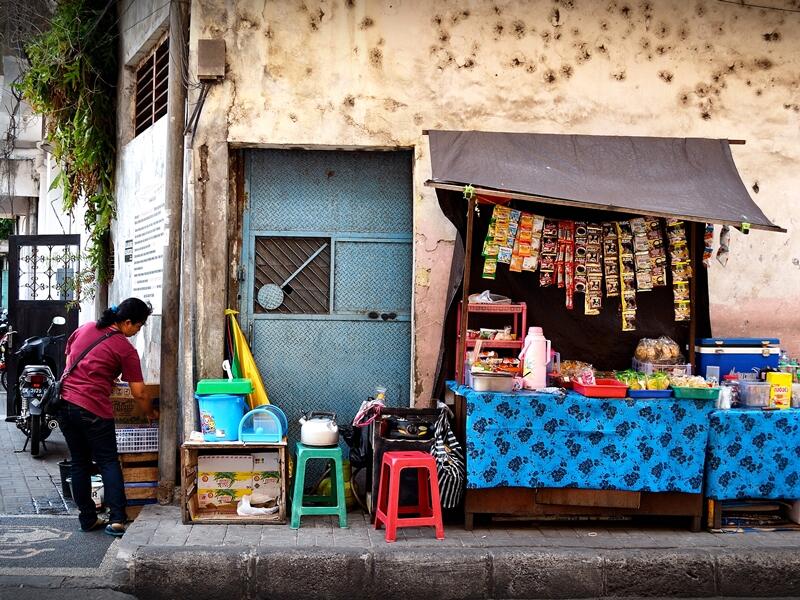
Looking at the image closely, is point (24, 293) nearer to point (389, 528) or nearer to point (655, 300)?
point (389, 528)

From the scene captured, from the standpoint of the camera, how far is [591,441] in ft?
19.3

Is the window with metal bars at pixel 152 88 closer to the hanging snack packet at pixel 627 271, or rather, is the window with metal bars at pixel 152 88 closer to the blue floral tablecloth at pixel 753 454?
the hanging snack packet at pixel 627 271

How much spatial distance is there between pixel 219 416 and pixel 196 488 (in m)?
0.57

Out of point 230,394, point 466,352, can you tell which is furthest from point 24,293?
point 466,352

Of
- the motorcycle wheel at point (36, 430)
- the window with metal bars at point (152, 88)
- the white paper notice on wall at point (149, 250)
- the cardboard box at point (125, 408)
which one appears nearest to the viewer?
the cardboard box at point (125, 408)

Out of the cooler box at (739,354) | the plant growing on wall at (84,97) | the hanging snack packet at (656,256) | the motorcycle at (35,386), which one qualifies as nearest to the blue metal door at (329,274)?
the hanging snack packet at (656,256)

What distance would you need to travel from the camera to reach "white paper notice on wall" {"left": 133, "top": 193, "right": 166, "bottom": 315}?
25.3 ft

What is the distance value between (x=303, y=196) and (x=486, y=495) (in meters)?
2.90

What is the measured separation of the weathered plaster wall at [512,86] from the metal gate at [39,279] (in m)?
4.61

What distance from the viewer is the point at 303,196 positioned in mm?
7129

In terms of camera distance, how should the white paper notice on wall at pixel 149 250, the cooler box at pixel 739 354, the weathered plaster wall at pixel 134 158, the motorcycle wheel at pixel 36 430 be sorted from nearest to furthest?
the cooler box at pixel 739 354, the white paper notice on wall at pixel 149 250, the weathered plaster wall at pixel 134 158, the motorcycle wheel at pixel 36 430

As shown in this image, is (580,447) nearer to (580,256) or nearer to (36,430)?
(580,256)

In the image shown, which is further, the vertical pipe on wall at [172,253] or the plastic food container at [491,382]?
the vertical pipe on wall at [172,253]

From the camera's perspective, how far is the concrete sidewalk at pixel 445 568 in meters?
5.23
